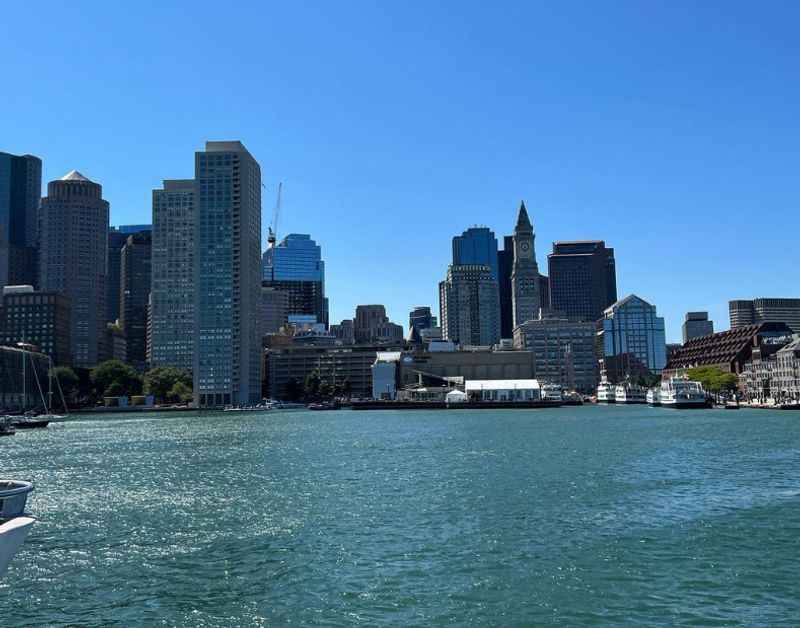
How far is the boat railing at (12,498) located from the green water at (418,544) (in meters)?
2.52

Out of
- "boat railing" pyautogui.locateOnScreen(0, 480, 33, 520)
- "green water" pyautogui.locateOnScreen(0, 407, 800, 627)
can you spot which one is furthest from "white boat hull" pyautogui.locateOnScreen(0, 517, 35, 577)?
"boat railing" pyautogui.locateOnScreen(0, 480, 33, 520)

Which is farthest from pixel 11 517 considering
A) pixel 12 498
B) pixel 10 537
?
pixel 10 537

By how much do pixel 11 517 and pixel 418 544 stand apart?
20.7m

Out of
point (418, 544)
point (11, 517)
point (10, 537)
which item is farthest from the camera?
point (418, 544)

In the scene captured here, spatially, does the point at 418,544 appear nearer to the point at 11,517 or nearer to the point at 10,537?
the point at 11,517

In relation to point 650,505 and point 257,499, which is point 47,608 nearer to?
point 257,499

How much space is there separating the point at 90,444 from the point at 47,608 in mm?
99194

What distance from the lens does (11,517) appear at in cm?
3975

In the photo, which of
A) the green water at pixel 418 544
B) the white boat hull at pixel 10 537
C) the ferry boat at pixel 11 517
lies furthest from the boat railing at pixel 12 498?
the white boat hull at pixel 10 537

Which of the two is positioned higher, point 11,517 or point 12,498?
point 12,498

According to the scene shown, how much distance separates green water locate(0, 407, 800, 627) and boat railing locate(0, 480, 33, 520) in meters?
2.52

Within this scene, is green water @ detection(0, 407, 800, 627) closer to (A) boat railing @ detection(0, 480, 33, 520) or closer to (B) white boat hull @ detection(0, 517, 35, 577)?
(A) boat railing @ detection(0, 480, 33, 520)

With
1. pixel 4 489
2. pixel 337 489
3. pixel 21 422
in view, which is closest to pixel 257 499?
pixel 337 489

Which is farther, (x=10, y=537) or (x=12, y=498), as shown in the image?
(x=12, y=498)
